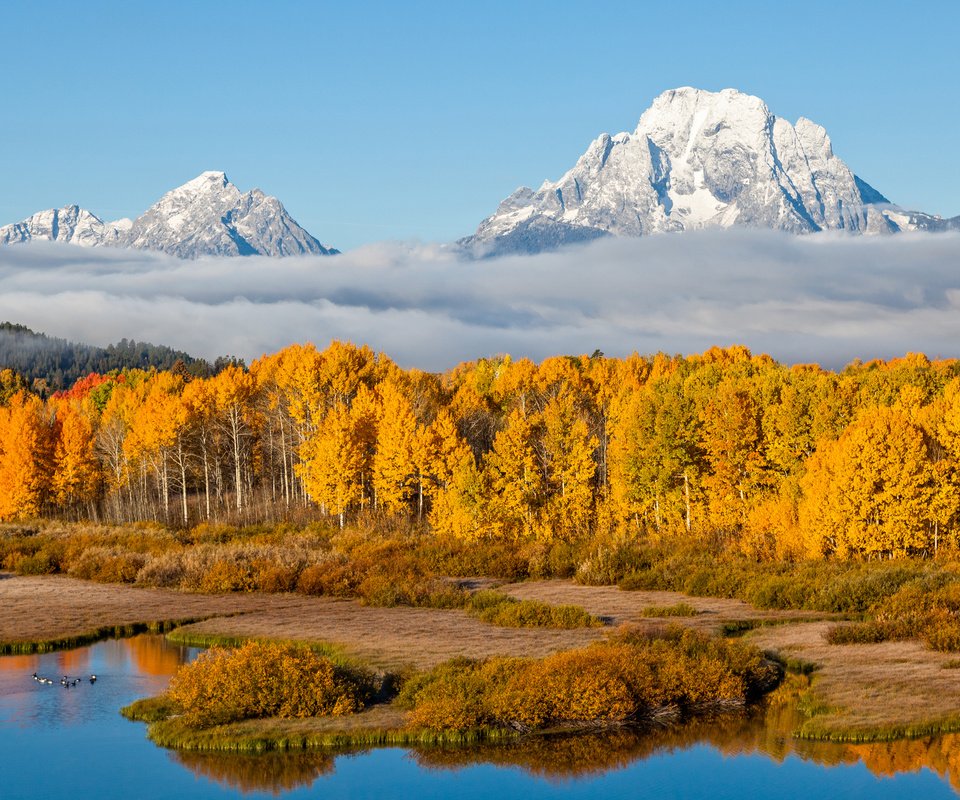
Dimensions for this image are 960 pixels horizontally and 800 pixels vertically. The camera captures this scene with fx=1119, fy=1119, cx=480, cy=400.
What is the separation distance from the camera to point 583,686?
35.0 metres

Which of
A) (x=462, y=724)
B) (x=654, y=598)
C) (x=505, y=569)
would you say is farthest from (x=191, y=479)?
(x=462, y=724)

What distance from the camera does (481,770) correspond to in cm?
3128

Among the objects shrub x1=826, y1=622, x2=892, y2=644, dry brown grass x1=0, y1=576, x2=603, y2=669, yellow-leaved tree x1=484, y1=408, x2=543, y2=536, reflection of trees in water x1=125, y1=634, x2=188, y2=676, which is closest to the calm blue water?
reflection of trees in water x1=125, y1=634, x2=188, y2=676

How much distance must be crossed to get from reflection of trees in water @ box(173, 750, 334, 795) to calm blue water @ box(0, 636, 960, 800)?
0.03 metres

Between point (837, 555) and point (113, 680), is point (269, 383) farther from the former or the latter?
point (113, 680)

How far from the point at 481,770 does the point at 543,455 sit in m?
56.8

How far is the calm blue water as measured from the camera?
97.6 feet

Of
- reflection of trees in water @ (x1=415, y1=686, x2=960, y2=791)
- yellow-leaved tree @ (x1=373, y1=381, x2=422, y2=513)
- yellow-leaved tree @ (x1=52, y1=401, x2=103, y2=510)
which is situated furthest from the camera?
yellow-leaved tree @ (x1=52, y1=401, x2=103, y2=510)

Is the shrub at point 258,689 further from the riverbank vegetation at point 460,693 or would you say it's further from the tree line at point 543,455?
the tree line at point 543,455

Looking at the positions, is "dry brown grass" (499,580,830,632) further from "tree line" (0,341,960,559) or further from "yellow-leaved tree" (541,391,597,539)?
"yellow-leaved tree" (541,391,597,539)

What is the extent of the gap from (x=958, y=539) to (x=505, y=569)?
2724 centimetres

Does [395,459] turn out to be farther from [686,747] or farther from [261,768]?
[261,768]

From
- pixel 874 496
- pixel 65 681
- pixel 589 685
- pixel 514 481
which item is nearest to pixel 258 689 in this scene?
pixel 65 681

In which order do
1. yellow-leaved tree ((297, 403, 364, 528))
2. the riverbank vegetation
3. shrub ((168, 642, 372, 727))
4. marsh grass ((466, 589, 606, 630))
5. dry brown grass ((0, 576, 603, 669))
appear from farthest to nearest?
1. yellow-leaved tree ((297, 403, 364, 528))
2. marsh grass ((466, 589, 606, 630))
3. dry brown grass ((0, 576, 603, 669))
4. shrub ((168, 642, 372, 727))
5. the riverbank vegetation
